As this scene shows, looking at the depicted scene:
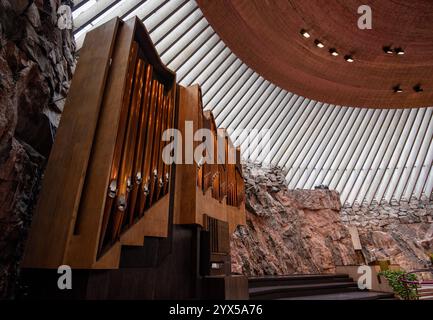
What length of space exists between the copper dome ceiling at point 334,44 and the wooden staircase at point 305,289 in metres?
4.67

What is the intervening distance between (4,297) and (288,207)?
10.5 m

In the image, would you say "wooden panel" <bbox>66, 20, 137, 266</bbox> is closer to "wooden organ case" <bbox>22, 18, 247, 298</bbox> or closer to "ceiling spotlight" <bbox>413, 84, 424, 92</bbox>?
"wooden organ case" <bbox>22, 18, 247, 298</bbox>

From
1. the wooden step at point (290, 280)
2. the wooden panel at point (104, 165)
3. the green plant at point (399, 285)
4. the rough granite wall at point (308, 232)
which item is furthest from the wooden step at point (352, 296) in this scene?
the rough granite wall at point (308, 232)

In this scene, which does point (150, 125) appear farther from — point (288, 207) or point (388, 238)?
point (388, 238)

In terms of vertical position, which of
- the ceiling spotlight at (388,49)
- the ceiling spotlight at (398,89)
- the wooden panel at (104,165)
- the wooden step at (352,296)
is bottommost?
the wooden step at (352,296)

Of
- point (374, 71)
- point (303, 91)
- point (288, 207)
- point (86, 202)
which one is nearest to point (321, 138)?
point (288, 207)

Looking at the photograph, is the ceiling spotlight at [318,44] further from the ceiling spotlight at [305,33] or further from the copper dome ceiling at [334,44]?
the ceiling spotlight at [305,33]

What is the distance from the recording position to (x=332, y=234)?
40.1ft

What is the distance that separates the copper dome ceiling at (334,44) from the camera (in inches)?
192

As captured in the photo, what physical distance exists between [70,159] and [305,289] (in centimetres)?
391

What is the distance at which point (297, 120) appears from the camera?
32.9 ft

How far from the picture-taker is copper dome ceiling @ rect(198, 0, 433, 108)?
16.0ft

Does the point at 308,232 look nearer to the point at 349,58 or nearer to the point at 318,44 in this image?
the point at 349,58

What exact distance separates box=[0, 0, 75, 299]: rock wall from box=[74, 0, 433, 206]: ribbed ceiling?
2294mm
